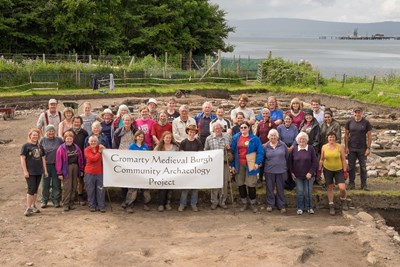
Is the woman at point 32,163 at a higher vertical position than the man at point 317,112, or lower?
lower

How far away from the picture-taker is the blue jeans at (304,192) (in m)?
11.3

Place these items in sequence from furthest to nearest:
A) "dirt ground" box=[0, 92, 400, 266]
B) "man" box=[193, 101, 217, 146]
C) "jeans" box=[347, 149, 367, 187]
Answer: "jeans" box=[347, 149, 367, 187] < "man" box=[193, 101, 217, 146] < "dirt ground" box=[0, 92, 400, 266]

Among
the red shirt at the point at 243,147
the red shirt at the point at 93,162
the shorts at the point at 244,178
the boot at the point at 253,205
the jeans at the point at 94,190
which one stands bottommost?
the boot at the point at 253,205

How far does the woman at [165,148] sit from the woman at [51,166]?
7.40 ft

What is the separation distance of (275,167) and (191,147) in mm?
1924

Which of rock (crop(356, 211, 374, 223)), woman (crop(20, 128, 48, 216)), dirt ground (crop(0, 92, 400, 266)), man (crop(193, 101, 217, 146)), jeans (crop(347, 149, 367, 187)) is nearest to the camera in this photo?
dirt ground (crop(0, 92, 400, 266))

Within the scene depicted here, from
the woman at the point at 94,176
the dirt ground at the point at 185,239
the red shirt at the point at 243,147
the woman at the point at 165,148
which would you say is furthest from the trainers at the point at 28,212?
the red shirt at the point at 243,147

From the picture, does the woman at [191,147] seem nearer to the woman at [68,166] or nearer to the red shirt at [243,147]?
the red shirt at [243,147]

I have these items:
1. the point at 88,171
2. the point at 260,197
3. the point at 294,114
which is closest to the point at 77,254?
the point at 88,171

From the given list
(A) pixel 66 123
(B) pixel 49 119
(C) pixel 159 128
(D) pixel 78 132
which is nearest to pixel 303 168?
(C) pixel 159 128

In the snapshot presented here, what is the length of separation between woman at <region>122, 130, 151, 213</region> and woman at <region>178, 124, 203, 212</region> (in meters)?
0.80

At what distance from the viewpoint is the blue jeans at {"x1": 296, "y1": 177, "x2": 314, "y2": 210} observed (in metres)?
11.3

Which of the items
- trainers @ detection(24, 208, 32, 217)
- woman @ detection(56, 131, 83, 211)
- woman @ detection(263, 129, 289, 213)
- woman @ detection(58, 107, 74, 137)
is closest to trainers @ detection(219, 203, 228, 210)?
woman @ detection(263, 129, 289, 213)

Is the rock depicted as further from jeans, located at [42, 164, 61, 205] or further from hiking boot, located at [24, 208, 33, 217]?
hiking boot, located at [24, 208, 33, 217]
